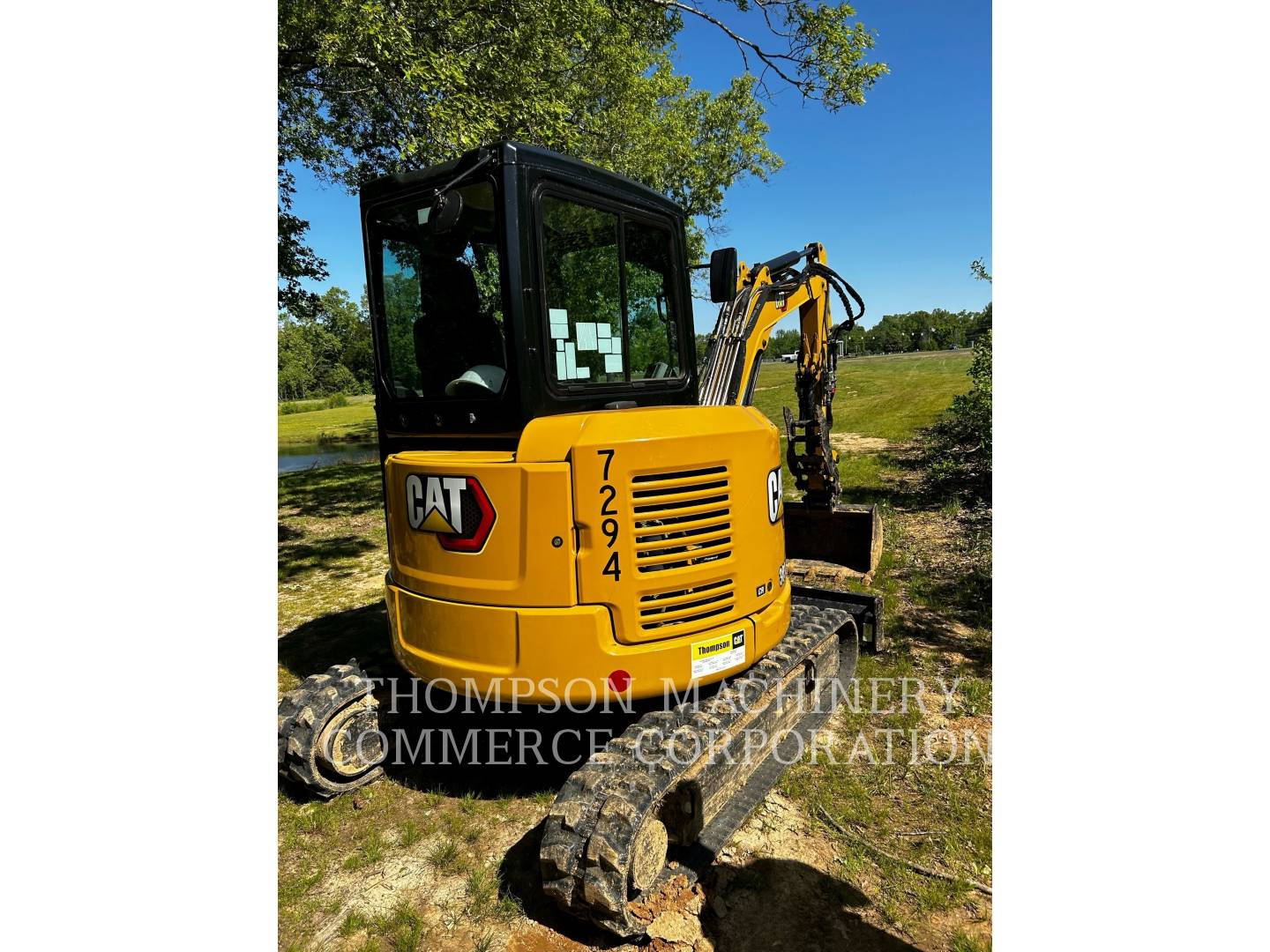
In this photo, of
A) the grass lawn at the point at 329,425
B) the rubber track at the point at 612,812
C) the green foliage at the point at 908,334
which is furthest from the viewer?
the green foliage at the point at 908,334

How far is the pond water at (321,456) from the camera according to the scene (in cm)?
2138

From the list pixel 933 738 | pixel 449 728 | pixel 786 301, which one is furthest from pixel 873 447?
pixel 449 728

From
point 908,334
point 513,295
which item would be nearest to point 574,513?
point 513,295

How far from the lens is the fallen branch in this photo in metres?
3.11

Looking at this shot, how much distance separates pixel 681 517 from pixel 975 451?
11649 mm

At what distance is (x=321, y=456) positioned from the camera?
25.1 metres

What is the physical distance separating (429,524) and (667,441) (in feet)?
4.15

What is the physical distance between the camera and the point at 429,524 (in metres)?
3.30

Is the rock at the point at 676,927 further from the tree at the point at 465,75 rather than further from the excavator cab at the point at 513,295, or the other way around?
the tree at the point at 465,75

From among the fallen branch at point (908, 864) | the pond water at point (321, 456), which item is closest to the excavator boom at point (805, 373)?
the fallen branch at point (908, 864)

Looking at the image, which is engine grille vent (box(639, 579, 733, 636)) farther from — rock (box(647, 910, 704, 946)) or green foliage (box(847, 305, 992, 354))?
green foliage (box(847, 305, 992, 354))

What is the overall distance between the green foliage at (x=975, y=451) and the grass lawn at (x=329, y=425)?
62.0 feet

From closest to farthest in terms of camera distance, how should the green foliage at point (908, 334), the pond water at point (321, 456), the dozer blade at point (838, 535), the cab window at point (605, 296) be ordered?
1. the cab window at point (605, 296)
2. the dozer blade at point (838, 535)
3. the pond water at point (321, 456)
4. the green foliage at point (908, 334)

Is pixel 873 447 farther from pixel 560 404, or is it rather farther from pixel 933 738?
pixel 560 404
